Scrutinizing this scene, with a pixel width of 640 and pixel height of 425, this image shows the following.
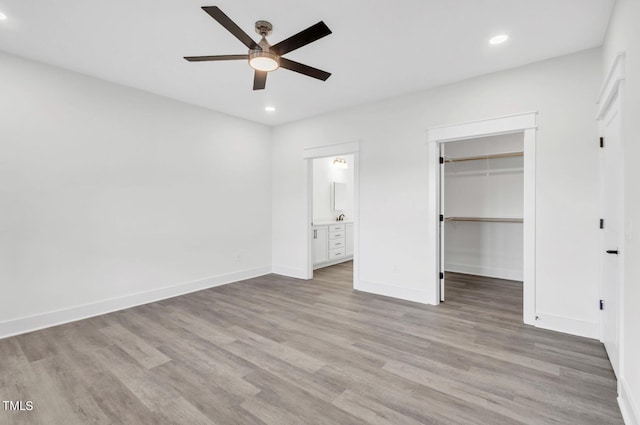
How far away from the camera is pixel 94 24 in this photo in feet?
8.66

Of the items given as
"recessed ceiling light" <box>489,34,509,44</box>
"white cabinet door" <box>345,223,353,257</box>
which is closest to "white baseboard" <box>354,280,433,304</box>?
"white cabinet door" <box>345,223,353,257</box>

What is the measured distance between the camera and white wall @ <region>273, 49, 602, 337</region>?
3.04m

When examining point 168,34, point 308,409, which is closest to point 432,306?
point 308,409

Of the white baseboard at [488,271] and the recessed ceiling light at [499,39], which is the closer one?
the recessed ceiling light at [499,39]

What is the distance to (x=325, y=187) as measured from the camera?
23.9 feet

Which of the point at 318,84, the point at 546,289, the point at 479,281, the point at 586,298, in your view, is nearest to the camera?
the point at 586,298

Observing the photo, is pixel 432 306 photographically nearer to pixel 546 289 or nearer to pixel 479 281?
pixel 546 289

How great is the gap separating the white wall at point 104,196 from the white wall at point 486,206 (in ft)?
13.2

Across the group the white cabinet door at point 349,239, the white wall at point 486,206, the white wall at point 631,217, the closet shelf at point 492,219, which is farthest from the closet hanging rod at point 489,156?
the white wall at point 631,217

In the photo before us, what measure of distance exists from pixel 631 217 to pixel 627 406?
1.12 metres

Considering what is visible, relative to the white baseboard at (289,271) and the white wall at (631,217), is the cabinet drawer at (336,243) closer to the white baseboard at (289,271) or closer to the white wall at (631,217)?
the white baseboard at (289,271)

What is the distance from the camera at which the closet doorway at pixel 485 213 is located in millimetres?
5227

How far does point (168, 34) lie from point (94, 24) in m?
0.59

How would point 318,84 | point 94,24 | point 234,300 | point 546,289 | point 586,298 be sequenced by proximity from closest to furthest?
point 94,24
point 586,298
point 546,289
point 318,84
point 234,300
